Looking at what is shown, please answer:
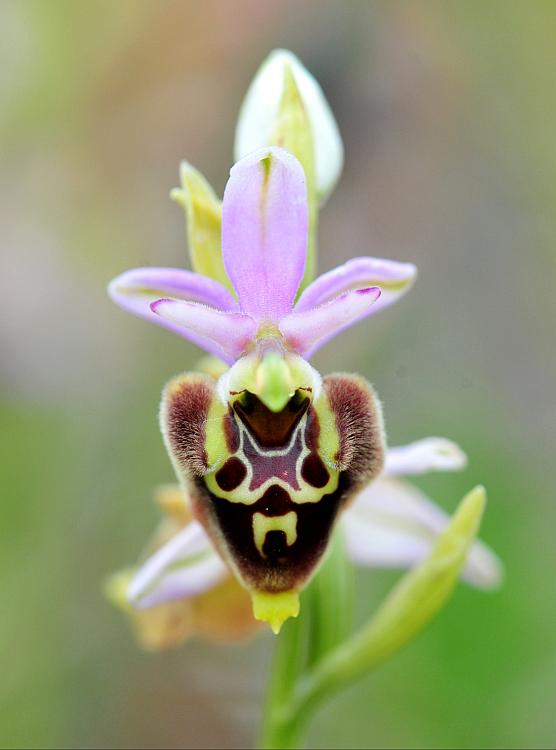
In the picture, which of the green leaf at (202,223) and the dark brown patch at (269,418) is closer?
the dark brown patch at (269,418)

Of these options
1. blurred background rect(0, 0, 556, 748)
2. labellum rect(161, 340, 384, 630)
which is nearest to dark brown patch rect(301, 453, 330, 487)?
labellum rect(161, 340, 384, 630)

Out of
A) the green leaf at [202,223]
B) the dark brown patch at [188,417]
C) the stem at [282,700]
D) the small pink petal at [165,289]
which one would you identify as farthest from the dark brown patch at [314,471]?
the stem at [282,700]

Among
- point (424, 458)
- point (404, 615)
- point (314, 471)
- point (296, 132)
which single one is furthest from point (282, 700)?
point (296, 132)

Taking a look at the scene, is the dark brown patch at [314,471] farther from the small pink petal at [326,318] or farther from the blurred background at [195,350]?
the blurred background at [195,350]

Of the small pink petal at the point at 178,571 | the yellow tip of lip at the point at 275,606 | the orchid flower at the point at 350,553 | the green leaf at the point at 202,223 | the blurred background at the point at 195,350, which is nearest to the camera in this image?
the yellow tip of lip at the point at 275,606

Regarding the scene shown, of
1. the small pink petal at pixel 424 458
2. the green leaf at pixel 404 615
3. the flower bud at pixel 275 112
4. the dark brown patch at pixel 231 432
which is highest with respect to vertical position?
the flower bud at pixel 275 112

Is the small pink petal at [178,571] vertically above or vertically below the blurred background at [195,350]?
above

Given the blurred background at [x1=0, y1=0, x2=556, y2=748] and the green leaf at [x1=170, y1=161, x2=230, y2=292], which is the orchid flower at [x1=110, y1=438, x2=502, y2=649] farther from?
the blurred background at [x1=0, y1=0, x2=556, y2=748]
